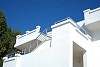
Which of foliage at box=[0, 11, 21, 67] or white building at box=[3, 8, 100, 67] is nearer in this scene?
white building at box=[3, 8, 100, 67]

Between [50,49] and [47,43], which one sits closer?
[50,49]

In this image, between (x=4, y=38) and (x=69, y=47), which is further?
(x=4, y=38)

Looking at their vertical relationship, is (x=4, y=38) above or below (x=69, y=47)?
above

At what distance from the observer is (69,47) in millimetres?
11133

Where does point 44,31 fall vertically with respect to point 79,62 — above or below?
above

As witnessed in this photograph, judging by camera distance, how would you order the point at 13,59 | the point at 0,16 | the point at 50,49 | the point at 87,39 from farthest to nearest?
the point at 0,16 < the point at 13,59 < the point at 87,39 < the point at 50,49

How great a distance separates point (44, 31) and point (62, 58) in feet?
18.2

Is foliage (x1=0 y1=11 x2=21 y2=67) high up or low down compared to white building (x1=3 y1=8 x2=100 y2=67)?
up

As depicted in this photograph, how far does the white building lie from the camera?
11.3 metres

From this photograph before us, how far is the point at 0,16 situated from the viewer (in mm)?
23375

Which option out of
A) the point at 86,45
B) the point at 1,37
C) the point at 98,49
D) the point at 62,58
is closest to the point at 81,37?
the point at 86,45

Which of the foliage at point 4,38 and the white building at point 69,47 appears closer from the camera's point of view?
the white building at point 69,47

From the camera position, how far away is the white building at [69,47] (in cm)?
1134

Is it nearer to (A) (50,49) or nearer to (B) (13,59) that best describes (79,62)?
(A) (50,49)
